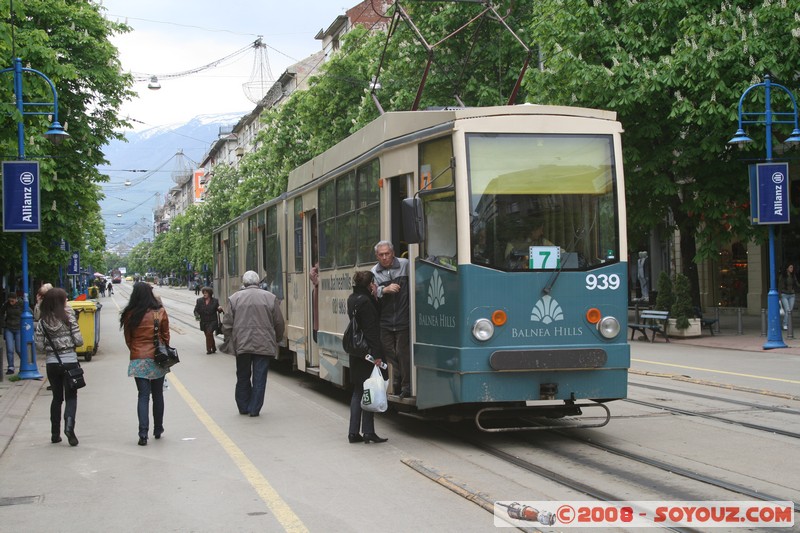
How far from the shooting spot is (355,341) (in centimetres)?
964

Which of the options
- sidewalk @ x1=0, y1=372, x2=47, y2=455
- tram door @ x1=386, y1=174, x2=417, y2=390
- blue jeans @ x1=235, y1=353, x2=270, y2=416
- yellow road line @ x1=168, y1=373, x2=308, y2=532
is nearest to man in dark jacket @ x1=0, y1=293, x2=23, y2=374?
sidewalk @ x1=0, y1=372, x2=47, y2=455

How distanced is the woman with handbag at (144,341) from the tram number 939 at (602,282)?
14.9ft

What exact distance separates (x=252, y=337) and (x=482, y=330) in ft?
13.4

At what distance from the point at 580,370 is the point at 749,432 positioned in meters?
2.08

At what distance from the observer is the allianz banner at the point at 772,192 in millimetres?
22094

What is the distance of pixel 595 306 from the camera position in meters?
9.41

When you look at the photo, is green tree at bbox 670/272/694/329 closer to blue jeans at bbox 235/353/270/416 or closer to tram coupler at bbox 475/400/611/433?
blue jeans at bbox 235/353/270/416

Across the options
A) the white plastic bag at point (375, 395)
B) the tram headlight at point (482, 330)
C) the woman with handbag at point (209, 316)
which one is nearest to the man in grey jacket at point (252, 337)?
the white plastic bag at point (375, 395)

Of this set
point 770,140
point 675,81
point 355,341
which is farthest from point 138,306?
point 675,81

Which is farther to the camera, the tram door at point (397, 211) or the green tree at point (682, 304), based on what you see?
the green tree at point (682, 304)

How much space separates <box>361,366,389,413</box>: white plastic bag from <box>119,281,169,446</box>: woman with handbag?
2.31 m

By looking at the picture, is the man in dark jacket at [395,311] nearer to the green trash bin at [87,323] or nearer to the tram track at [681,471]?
the tram track at [681,471]

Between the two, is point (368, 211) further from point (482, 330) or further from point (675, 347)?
point (675, 347)

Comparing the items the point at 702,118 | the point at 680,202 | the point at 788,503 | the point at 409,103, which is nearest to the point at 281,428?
the point at 788,503
